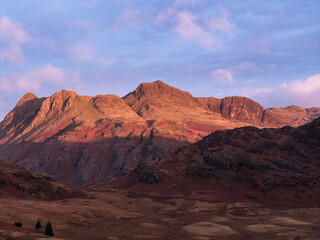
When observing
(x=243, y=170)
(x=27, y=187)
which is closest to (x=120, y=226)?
(x=27, y=187)

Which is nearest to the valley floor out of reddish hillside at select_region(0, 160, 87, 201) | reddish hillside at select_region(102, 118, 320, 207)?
reddish hillside at select_region(0, 160, 87, 201)

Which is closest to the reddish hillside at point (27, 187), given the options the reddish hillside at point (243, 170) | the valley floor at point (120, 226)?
the valley floor at point (120, 226)

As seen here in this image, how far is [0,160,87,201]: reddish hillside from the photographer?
93.7 metres

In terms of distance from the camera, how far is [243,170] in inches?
6029

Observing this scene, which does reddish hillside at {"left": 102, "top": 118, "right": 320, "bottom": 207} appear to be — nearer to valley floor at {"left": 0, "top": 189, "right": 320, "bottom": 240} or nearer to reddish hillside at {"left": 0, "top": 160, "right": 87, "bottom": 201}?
valley floor at {"left": 0, "top": 189, "right": 320, "bottom": 240}

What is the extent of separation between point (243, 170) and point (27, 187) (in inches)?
4146

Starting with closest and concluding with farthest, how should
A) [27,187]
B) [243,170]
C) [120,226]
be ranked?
[120,226] → [27,187] → [243,170]

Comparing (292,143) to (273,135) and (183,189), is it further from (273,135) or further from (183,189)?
(183,189)

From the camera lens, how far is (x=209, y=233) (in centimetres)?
6375

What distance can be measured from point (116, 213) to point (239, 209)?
46.8 metres

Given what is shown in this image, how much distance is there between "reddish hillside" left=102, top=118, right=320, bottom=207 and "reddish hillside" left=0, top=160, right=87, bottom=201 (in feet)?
144

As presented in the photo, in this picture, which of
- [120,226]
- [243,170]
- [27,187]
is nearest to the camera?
[120,226]

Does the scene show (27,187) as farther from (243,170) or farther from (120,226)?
(243,170)

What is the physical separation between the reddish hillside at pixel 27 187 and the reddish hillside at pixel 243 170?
43.9 m
